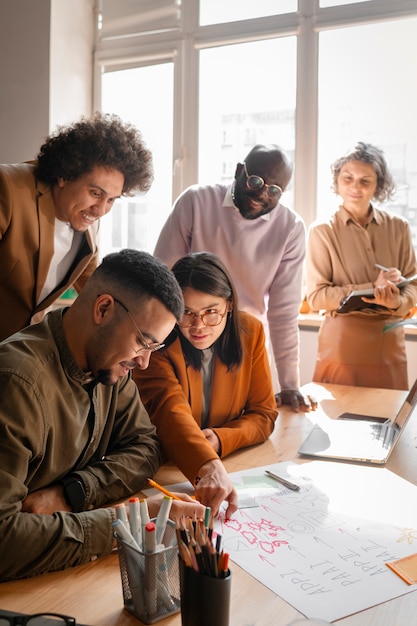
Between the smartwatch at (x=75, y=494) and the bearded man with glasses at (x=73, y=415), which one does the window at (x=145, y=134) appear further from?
the smartwatch at (x=75, y=494)

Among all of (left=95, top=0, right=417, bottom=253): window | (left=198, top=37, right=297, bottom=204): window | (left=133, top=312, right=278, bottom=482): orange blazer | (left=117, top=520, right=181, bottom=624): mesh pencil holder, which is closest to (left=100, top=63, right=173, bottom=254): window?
(left=95, top=0, right=417, bottom=253): window

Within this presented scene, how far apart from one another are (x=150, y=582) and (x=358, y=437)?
3.51 ft

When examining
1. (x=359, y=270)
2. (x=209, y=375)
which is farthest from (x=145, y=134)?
(x=209, y=375)

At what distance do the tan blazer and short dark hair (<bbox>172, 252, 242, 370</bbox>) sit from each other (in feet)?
1.49

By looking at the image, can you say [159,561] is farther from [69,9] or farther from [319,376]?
[69,9]

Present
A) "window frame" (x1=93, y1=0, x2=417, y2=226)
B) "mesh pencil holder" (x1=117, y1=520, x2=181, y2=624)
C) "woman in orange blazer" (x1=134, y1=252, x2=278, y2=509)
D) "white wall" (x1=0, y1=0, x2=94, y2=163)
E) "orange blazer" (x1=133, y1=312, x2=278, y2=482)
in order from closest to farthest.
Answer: "mesh pencil holder" (x1=117, y1=520, x2=181, y2=624) → "orange blazer" (x1=133, y1=312, x2=278, y2=482) → "woman in orange blazer" (x1=134, y1=252, x2=278, y2=509) → "window frame" (x1=93, y1=0, x2=417, y2=226) → "white wall" (x1=0, y1=0, x2=94, y2=163)

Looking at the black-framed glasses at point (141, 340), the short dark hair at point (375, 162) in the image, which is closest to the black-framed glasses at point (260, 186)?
the short dark hair at point (375, 162)

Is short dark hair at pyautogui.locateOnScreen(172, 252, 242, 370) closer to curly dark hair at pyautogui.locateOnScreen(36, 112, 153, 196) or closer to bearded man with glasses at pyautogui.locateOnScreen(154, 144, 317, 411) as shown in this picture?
curly dark hair at pyautogui.locateOnScreen(36, 112, 153, 196)

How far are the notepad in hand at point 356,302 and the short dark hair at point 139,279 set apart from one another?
154 centimetres

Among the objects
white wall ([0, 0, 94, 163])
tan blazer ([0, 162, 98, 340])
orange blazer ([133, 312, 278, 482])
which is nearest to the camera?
orange blazer ([133, 312, 278, 482])

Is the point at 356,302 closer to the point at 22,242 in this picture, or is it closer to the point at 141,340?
the point at 22,242

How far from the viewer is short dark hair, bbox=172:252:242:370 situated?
1749mm

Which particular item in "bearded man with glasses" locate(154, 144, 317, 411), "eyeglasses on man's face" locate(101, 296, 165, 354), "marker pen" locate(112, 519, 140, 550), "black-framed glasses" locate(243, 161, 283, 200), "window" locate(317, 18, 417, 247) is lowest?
"marker pen" locate(112, 519, 140, 550)

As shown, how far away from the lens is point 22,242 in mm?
1967
